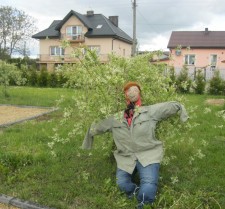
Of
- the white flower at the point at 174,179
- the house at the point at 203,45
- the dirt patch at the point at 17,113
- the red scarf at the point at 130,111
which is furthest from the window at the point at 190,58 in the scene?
the red scarf at the point at 130,111

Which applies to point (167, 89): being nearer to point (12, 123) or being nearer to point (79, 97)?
point (79, 97)

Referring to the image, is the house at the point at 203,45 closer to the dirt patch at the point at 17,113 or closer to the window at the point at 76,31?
the window at the point at 76,31

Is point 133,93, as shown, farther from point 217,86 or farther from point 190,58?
point 190,58

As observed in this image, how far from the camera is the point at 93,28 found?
1676 inches

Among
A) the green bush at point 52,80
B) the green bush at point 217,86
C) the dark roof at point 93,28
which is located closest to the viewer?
the green bush at point 217,86

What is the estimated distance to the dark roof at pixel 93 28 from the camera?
136ft

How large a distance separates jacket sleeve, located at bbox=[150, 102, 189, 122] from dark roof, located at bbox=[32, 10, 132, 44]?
37.2 m

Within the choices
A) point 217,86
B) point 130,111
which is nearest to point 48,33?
point 217,86

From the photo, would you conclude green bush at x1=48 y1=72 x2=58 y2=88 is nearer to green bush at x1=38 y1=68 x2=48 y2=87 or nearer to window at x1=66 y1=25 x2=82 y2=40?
green bush at x1=38 y1=68 x2=48 y2=87

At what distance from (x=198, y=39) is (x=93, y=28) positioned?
504 inches

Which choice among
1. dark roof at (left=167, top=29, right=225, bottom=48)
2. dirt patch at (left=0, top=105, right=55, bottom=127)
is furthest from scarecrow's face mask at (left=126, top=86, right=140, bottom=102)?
dark roof at (left=167, top=29, right=225, bottom=48)

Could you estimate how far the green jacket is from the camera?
4555mm

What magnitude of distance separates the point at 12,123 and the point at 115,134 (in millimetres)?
5149

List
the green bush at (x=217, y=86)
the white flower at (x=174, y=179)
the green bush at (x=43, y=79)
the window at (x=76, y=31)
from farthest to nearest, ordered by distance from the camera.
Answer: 1. the window at (x=76, y=31)
2. the green bush at (x=43, y=79)
3. the green bush at (x=217, y=86)
4. the white flower at (x=174, y=179)
